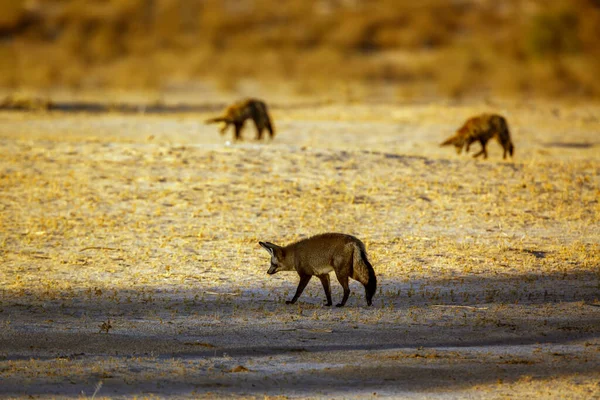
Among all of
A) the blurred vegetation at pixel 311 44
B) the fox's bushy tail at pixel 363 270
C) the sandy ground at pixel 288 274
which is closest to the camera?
the sandy ground at pixel 288 274

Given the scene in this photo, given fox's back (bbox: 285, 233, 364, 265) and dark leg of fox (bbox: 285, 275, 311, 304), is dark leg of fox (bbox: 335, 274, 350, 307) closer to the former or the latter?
fox's back (bbox: 285, 233, 364, 265)

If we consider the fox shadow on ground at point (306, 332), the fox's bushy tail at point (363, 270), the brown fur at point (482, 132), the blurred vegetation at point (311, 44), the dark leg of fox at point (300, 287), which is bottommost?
the fox shadow on ground at point (306, 332)

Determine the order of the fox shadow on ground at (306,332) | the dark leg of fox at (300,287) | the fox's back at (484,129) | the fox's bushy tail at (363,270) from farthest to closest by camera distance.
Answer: the fox's back at (484,129)
the dark leg of fox at (300,287)
the fox's bushy tail at (363,270)
the fox shadow on ground at (306,332)

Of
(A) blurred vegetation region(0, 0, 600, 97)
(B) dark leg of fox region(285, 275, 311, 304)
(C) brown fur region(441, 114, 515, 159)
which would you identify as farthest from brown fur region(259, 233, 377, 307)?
(A) blurred vegetation region(0, 0, 600, 97)

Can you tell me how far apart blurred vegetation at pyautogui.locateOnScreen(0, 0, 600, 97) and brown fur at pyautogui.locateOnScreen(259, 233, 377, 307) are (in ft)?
81.1

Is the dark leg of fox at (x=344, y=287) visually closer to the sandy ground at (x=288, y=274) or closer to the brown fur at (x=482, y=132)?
the sandy ground at (x=288, y=274)

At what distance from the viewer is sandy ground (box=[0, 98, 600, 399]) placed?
814cm

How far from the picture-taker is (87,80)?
39594 millimetres

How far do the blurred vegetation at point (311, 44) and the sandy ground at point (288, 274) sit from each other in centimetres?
1632

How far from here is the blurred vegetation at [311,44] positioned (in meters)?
38.7

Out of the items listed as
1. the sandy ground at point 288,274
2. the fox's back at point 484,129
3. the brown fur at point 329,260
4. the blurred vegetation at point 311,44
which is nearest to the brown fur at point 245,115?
the sandy ground at point 288,274

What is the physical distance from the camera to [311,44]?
5244cm

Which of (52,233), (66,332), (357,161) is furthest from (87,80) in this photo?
(66,332)

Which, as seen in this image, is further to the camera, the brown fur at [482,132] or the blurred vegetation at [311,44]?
the blurred vegetation at [311,44]
